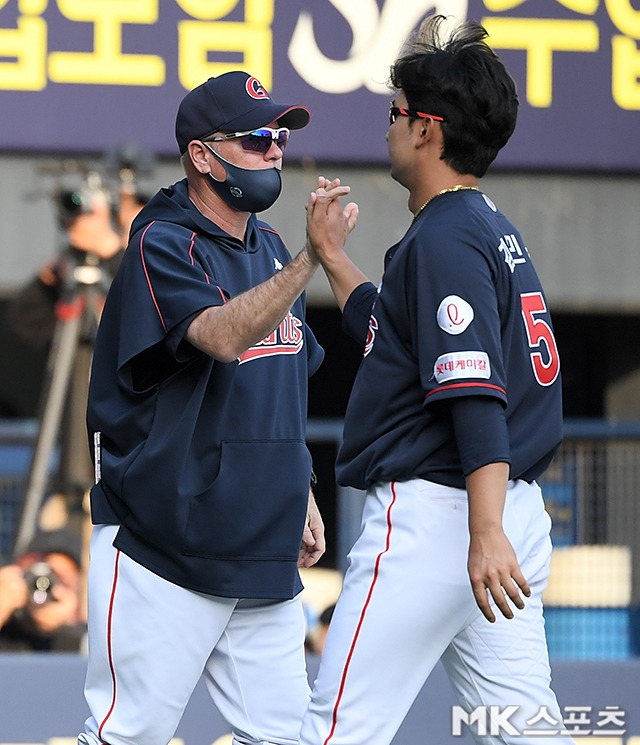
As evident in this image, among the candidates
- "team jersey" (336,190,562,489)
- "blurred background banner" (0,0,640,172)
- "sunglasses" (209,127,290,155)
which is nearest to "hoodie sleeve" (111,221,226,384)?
"sunglasses" (209,127,290,155)

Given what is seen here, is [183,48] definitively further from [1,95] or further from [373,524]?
[373,524]

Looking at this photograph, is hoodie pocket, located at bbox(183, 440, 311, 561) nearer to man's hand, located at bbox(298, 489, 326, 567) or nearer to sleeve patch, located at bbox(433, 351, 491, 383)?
man's hand, located at bbox(298, 489, 326, 567)

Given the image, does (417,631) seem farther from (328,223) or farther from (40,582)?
(40,582)

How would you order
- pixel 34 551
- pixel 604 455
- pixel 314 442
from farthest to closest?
A: pixel 604 455, pixel 314 442, pixel 34 551

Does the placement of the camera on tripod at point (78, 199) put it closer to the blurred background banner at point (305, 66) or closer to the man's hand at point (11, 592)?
→ the man's hand at point (11, 592)

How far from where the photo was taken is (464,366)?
2.51 meters

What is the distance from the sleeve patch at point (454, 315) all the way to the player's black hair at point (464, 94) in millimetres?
373

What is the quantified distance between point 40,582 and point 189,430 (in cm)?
238

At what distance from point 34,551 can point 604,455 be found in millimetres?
2882

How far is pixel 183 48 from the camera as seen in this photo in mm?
8992

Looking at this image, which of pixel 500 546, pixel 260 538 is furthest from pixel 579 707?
pixel 500 546

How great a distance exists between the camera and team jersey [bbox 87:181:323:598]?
2883 mm

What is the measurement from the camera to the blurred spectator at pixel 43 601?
198 inches

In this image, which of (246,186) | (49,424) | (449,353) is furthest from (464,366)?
(49,424)
